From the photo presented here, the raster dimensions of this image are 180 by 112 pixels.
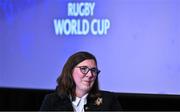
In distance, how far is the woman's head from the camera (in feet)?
7.10

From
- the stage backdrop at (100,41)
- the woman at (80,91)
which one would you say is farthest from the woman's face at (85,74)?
the stage backdrop at (100,41)

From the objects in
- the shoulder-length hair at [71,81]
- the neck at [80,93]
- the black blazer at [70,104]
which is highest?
the shoulder-length hair at [71,81]

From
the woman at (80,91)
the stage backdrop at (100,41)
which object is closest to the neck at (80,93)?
the woman at (80,91)

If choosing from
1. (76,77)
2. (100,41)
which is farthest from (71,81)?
(100,41)

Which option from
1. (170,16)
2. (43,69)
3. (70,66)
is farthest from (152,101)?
(70,66)

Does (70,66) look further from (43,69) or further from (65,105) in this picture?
(43,69)

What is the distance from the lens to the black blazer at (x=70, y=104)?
219cm

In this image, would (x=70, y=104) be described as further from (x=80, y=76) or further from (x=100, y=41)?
(x=100, y=41)

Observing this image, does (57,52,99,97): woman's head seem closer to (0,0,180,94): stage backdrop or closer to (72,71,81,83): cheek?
(72,71,81,83): cheek

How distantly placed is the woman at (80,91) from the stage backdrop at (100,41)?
3.80ft

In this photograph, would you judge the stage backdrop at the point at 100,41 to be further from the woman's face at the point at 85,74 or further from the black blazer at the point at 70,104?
the woman's face at the point at 85,74

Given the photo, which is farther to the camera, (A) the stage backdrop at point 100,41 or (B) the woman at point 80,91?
(A) the stage backdrop at point 100,41

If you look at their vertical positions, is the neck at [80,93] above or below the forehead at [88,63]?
below

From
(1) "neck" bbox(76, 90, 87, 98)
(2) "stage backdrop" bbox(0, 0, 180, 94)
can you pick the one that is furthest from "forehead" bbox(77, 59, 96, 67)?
(2) "stage backdrop" bbox(0, 0, 180, 94)
